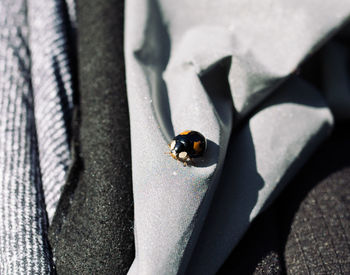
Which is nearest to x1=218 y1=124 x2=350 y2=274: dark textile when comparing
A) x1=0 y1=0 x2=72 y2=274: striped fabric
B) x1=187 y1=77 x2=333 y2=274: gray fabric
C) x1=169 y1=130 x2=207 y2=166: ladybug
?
x1=187 y1=77 x2=333 y2=274: gray fabric

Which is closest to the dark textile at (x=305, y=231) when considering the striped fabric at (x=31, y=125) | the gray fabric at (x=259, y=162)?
the gray fabric at (x=259, y=162)

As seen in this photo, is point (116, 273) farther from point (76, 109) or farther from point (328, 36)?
point (328, 36)

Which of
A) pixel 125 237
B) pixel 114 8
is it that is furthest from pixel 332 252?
pixel 114 8

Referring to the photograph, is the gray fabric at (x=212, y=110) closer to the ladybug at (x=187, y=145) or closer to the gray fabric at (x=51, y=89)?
the ladybug at (x=187, y=145)

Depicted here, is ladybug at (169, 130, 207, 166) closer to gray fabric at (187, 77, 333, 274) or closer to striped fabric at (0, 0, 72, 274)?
gray fabric at (187, 77, 333, 274)

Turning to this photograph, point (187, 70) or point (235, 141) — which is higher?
point (187, 70)

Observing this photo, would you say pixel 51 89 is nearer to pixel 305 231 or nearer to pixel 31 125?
pixel 31 125

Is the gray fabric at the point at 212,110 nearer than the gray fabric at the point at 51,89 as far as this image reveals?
Yes
